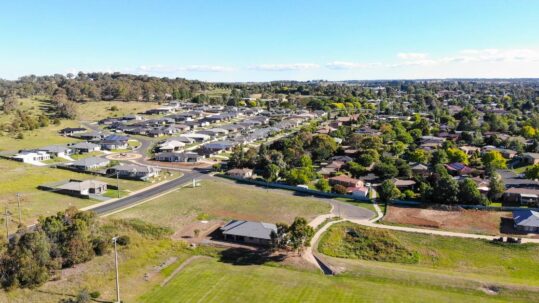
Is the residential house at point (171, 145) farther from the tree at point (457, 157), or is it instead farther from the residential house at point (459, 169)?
the tree at point (457, 157)

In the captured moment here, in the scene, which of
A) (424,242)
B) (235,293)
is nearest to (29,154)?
(235,293)

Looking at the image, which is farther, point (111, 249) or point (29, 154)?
point (29, 154)

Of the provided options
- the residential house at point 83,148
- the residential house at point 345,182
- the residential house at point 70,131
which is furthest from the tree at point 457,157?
the residential house at point 70,131

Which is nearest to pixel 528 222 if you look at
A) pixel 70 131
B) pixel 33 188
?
pixel 33 188

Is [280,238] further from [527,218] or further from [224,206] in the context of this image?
[527,218]

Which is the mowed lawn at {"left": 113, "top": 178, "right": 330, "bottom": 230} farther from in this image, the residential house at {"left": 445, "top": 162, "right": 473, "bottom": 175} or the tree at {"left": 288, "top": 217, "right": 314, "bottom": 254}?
the residential house at {"left": 445, "top": 162, "right": 473, "bottom": 175}

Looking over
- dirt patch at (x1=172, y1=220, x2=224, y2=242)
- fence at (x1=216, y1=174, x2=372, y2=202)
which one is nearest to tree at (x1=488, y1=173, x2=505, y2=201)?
fence at (x1=216, y1=174, x2=372, y2=202)

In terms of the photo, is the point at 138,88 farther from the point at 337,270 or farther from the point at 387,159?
the point at 337,270
